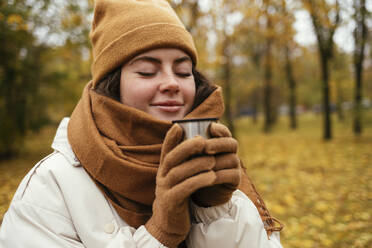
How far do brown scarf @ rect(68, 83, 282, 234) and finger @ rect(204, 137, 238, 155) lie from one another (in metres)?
0.48

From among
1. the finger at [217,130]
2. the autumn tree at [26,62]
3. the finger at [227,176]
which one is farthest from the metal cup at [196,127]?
the autumn tree at [26,62]

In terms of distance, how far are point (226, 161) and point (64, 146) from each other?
1017mm

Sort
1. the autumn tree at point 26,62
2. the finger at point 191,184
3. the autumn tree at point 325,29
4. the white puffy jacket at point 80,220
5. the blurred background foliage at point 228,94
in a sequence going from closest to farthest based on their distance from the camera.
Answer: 1. the finger at point 191,184
2. the white puffy jacket at point 80,220
3. the blurred background foliage at point 228,94
4. the autumn tree at point 26,62
5. the autumn tree at point 325,29

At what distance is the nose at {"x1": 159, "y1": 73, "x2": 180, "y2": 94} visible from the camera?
4.82ft

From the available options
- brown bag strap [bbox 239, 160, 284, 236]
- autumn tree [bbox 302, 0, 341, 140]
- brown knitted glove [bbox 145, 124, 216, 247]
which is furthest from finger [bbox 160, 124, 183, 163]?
autumn tree [bbox 302, 0, 341, 140]

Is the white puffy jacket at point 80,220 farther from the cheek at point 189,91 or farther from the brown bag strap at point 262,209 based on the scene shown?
the cheek at point 189,91

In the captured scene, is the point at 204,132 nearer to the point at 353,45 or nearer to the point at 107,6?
the point at 107,6

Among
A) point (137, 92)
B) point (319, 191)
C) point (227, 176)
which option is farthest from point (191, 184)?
point (319, 191)

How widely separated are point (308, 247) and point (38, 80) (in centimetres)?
959

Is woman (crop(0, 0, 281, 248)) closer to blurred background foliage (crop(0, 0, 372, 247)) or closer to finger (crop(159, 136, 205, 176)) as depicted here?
finger (crop(159, 136, 205, 176))

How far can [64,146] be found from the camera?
1.57 metres

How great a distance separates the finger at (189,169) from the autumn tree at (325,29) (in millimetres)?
11252

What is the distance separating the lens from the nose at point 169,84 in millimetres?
1469

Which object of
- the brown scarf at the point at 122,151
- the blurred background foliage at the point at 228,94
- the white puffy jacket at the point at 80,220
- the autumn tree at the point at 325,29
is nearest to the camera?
the white puffy jacket at the point at 80,220
